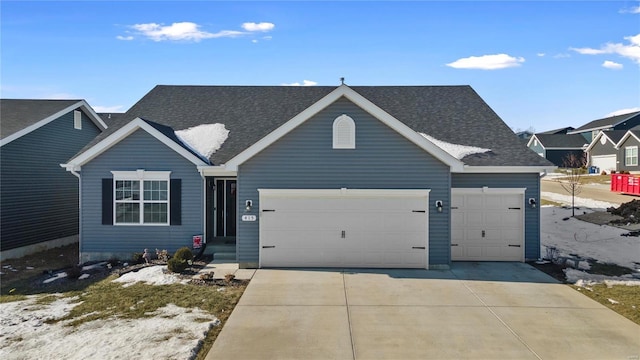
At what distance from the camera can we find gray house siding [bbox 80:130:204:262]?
13406 mm

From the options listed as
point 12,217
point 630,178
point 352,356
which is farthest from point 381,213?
point 630,178

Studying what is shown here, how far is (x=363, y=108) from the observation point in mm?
11977

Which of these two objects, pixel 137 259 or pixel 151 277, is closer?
pixel 151 277

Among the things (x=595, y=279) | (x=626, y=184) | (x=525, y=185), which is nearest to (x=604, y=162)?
(x=626, y=184)

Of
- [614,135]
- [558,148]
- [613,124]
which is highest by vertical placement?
[613,124]

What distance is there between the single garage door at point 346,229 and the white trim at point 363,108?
1205mm

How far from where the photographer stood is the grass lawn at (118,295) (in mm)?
8453

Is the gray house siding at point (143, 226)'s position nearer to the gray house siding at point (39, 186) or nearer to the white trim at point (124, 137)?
the white trim at point (124, 137)

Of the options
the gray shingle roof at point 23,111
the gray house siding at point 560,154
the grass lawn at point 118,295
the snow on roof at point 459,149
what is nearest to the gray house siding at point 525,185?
the snow on roof at point 459,149

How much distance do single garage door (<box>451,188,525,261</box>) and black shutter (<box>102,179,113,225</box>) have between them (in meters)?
10.6

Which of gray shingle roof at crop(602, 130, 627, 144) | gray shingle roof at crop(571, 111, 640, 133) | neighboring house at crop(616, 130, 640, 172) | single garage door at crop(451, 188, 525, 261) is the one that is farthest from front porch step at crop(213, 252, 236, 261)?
gray shingle roof at crop(571, 111, 640, 133)

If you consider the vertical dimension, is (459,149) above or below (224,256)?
above

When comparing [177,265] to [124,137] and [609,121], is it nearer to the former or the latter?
[124,137]

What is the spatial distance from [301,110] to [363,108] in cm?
468
